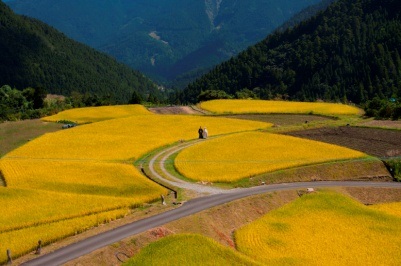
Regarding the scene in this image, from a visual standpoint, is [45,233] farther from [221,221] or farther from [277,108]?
[277,108]

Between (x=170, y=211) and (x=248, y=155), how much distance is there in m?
23.9

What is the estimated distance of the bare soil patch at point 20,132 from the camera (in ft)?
240

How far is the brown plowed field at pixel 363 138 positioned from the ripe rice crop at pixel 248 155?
12.2 feet

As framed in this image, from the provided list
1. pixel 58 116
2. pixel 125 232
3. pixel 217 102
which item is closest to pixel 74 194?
pixel 125 232

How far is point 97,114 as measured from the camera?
113 m

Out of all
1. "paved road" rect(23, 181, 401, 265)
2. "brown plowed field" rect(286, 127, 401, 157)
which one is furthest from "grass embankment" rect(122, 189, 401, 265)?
"brown plowed field" rect(286, 127, 401, 157)

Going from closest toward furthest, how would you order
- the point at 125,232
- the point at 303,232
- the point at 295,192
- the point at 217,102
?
the point at 125,232 → the point at 303,232 → the point at 295,192 → the point at 217,102

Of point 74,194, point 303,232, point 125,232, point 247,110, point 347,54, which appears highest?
point 347,54

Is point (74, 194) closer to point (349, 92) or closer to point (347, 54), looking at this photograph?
point (349, 92)

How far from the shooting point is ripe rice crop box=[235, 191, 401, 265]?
112 feet

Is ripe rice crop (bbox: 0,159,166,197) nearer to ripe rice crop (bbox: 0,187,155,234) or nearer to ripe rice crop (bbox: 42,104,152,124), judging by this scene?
ripe rice crop (bbox: 0,187,155,234)

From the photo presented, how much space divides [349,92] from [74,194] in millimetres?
147060

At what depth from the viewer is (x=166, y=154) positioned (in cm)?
6412

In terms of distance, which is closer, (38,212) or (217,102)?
(38,212)
